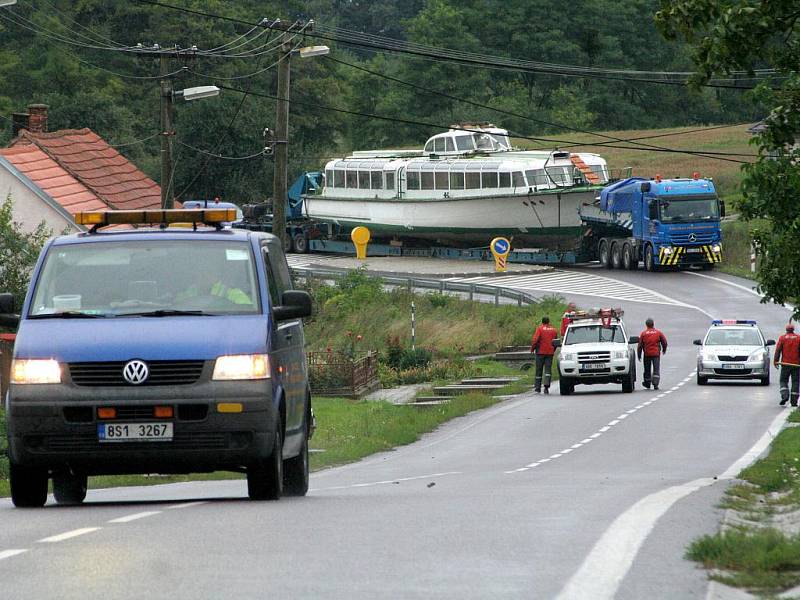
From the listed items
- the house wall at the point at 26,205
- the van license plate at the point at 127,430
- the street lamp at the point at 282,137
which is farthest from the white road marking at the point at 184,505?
the house wall at the point at 26,205

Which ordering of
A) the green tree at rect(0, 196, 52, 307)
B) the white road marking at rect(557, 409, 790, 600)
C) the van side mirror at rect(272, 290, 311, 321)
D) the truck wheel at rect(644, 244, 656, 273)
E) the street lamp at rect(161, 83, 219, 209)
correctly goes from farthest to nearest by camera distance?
the truck wheel at rect(644, 244, 656, 273), the green tree at rect(0, 196, 52, 307), the street lamp at rect(161, 83, 219, 209), the van side mirror at rect(272, 290, 311, 321), the white road marking at rect(557, 409, 790, 600)

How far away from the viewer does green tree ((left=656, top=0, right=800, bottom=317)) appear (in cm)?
1365

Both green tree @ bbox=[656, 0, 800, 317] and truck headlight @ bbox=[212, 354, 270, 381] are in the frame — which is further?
green tree @ bbox=[656, 0, 800, 317]

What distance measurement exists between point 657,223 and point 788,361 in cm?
3209

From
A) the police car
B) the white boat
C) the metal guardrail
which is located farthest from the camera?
the white boat

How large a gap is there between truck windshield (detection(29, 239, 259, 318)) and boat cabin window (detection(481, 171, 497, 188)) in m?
60.0

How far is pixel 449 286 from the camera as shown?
5794cm

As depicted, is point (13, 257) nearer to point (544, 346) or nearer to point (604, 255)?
point (544, 346)

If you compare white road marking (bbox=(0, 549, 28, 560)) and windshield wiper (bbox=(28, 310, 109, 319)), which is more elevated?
windshield wiper (bbox=(28, 310, 109, 319))

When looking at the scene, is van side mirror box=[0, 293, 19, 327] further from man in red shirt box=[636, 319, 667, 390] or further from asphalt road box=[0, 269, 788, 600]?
man in red shirt box=[636, 319, 667, 390]

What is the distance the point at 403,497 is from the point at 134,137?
8272 cm

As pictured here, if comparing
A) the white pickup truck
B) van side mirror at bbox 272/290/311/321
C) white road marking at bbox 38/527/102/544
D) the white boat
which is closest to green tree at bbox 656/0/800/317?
van side mirror at bbox 272/290/311/321

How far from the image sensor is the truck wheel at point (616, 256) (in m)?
68.9

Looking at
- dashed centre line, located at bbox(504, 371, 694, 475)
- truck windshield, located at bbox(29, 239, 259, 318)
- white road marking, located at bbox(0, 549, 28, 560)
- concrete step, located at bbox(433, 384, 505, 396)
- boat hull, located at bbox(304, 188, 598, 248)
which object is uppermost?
boat hull, located at bbox(304, 188, 598, 248)
